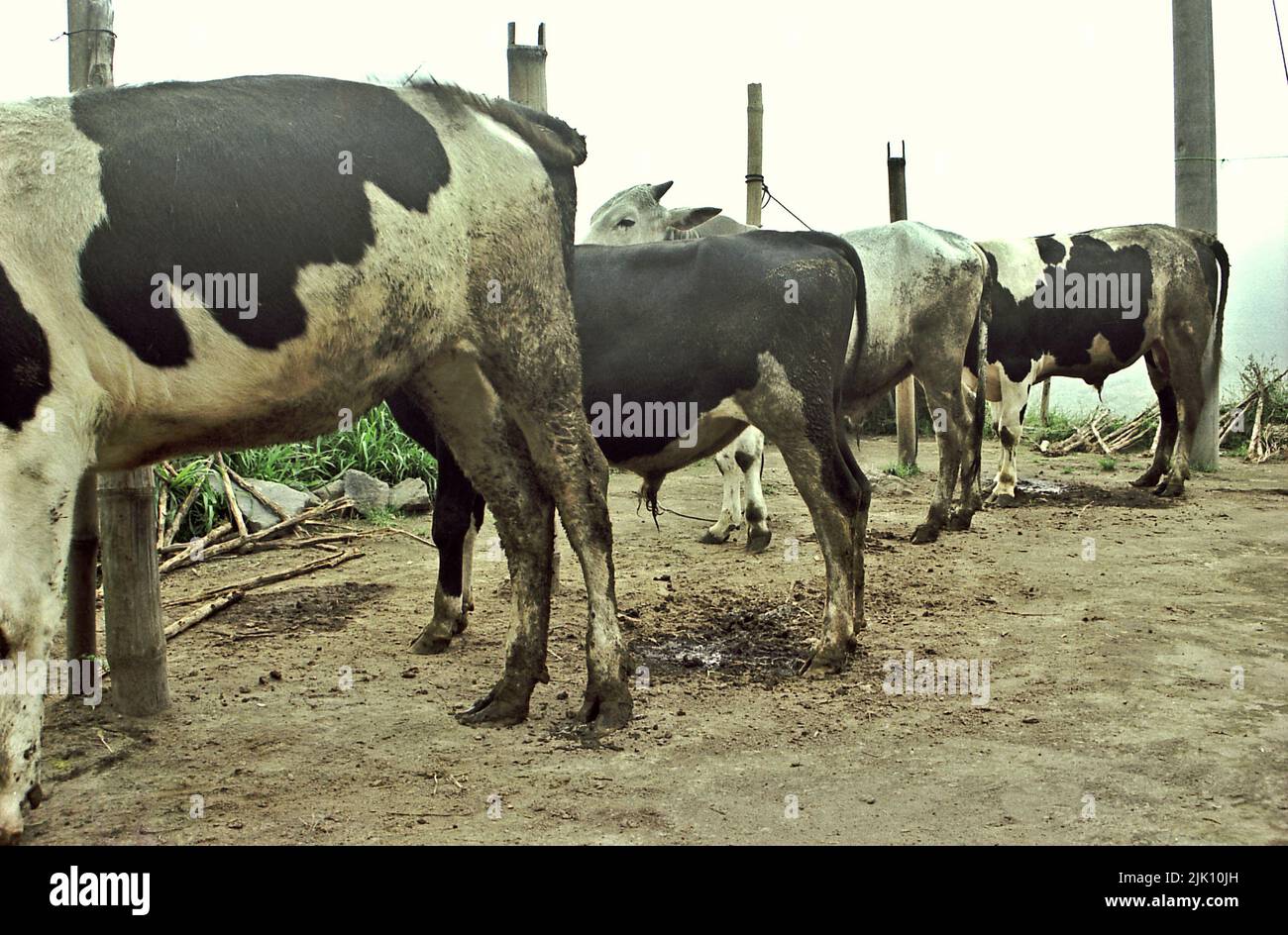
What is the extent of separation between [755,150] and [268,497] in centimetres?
622

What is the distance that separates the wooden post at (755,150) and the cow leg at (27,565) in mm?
9472

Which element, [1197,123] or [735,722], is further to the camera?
[1197,123]

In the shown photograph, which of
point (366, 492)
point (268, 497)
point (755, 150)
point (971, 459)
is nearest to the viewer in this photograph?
point (268, 497)

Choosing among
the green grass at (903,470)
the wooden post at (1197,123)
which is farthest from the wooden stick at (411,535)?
the wooden post at (1197,123)

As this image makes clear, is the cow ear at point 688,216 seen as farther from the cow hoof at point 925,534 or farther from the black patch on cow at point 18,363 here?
the black patch on cow at point 18,363

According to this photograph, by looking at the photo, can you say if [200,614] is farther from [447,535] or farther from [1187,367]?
[1187,367]

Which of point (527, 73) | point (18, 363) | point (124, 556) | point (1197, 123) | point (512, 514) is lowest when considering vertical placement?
point (124, 556)

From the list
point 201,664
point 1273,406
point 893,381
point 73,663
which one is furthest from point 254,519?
point 1273,406

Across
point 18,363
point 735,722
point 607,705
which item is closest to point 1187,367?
point 735,722

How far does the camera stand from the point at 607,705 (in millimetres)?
4316

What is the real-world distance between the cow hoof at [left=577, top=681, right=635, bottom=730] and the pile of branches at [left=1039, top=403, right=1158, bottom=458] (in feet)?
31.7

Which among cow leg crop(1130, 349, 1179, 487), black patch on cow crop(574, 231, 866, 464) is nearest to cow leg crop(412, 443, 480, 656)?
black patch on cow crop(574, 231, 866, 464)

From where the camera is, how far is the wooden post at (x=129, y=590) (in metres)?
4.34

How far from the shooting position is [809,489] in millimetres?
5215
